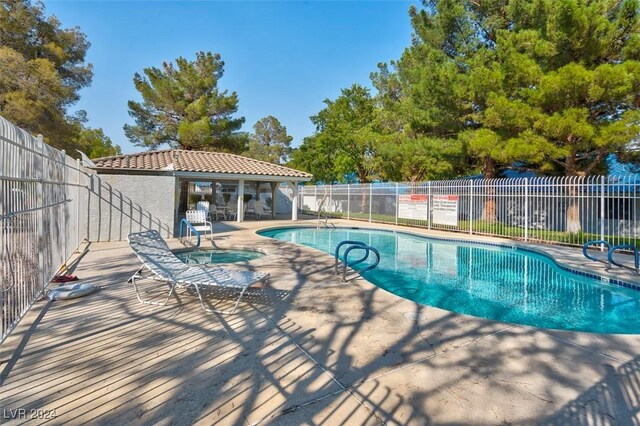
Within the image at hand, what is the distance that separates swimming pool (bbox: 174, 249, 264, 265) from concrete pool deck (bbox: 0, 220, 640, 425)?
4081mm

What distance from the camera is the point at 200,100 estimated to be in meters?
26.3

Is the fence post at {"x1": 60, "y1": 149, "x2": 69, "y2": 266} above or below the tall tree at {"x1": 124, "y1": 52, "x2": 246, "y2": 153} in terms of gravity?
below

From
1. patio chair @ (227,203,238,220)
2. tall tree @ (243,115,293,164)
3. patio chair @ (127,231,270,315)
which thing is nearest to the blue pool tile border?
patio chair @ (227,203,238,220)

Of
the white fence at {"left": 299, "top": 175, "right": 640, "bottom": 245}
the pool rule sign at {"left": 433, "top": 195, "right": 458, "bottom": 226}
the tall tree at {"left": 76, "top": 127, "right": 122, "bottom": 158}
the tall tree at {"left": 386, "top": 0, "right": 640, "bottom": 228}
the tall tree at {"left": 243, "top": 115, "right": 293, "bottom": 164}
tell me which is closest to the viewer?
the tall tree at {"left": 386, "top": 0, "right": 640, "bottom": 228}

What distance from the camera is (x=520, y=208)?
50.2 feet

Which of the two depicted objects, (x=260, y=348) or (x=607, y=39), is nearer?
(x=260, y=348)

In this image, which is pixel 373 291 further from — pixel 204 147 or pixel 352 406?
pixel 204 147

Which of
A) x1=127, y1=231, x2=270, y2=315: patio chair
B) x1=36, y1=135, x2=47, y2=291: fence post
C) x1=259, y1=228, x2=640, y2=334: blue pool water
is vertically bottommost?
x1=259, y1=228, x2=640, y2=334: blue pool water

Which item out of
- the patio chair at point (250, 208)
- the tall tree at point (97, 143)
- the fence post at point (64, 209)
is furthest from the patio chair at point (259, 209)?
the tall tree at point (97, 143)

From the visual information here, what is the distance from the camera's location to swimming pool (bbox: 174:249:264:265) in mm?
9133

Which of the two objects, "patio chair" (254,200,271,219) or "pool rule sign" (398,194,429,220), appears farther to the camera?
"patio chair" (254,200,271,219)

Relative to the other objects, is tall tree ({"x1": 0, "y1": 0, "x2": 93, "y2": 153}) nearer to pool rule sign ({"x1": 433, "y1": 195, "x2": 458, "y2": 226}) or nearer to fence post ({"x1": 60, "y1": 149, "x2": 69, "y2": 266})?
fence post ({"x1": 60, "y1": 149, "x2": 69, "y2": 266})

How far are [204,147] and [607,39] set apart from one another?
25.4m

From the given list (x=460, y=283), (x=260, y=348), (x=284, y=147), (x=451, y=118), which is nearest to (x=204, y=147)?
(x=451, y=118)
